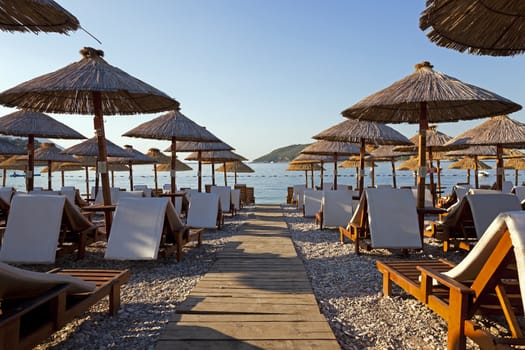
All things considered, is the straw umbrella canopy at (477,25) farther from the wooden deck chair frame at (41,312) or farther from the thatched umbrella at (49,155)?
the thatched umbrella at (49,155)

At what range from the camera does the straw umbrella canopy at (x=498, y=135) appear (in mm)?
7301

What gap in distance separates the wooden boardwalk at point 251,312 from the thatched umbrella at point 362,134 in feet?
12.0

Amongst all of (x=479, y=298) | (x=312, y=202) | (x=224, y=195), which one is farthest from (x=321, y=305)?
(x=224, y=195)

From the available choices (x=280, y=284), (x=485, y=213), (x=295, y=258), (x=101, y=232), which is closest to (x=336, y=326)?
(x=280, y=284)

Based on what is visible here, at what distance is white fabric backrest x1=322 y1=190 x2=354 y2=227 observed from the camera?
689cm

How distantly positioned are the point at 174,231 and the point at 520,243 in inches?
150

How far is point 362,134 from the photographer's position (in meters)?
7.34

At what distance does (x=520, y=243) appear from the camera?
4.99 ft

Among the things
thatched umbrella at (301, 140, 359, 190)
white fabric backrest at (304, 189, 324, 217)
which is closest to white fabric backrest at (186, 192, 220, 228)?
white fabric backrest at (304, 189, 324, 217)

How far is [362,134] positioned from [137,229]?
5.06 metres

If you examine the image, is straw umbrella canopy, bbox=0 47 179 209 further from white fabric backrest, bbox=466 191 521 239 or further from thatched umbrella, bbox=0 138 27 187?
thatched umbrella, bbox=0 138 27 187

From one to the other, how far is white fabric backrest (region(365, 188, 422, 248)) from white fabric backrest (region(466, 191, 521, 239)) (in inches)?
28.6

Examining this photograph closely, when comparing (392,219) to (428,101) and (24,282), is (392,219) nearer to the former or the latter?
(428,101)

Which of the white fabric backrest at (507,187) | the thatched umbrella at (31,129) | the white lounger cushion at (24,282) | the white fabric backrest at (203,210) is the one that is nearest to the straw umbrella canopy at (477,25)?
the white lounger cushion at (24,282)
